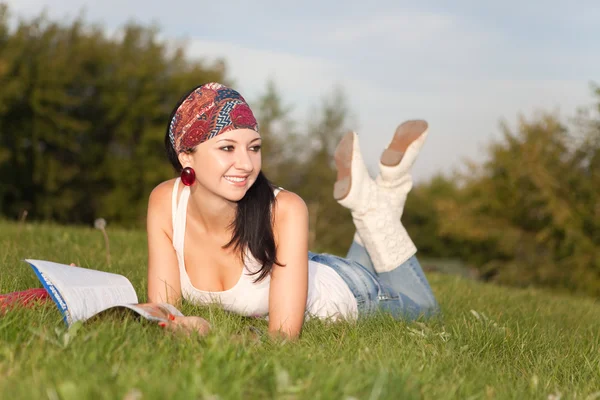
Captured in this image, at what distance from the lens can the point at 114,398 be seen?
1.94 metres

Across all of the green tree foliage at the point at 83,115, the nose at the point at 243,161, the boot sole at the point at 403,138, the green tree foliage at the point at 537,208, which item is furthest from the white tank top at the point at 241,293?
the green tree foliage at the point at 83,115

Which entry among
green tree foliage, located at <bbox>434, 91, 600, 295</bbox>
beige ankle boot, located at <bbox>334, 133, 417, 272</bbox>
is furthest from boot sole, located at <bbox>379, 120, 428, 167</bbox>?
green tree foliage, located at <bbox>434, 91, 600, 295</bbox>

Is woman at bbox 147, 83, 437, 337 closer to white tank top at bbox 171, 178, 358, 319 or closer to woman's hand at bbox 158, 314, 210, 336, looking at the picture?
white tank top at bbox 171, 178, 358, 319

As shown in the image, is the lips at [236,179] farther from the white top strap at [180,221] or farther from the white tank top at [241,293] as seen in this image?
the white top strap at [180,221]

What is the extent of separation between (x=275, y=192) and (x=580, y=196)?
1957 cm

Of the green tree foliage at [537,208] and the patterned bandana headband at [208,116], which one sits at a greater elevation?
the patterned bandana headband at [208,116]

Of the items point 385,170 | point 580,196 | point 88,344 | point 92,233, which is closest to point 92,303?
point 88,344

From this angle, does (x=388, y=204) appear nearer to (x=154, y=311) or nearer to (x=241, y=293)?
(x=241, y=293)

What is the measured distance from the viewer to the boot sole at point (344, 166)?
5.08 metres

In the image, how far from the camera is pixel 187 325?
3.06 metres

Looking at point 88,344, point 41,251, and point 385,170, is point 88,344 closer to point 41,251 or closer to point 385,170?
point 385,170

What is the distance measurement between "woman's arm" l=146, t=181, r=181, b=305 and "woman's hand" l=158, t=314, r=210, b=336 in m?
0.88

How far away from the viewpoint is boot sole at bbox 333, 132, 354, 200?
16.7 ft

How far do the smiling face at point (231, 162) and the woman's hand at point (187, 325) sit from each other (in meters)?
0.82
